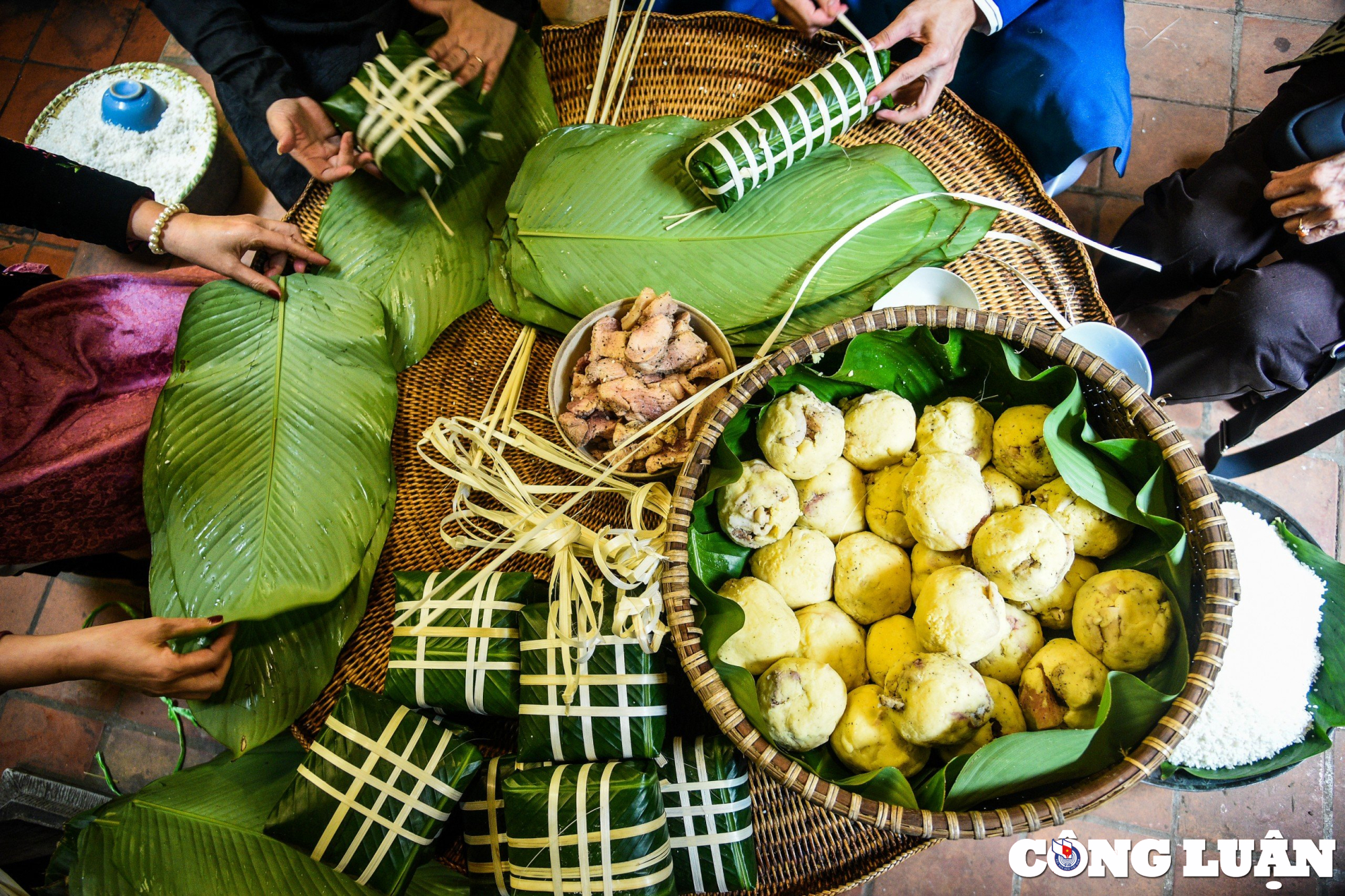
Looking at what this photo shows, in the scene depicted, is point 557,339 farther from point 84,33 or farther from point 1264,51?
point 84,33

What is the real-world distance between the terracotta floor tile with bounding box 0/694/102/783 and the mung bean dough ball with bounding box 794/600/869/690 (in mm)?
2543

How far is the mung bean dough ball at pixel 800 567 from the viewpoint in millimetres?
Result: 1177

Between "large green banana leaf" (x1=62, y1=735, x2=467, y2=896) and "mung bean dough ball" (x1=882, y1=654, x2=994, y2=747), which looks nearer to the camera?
"mung bean dough ball" (x1=882, y1=654, x2=994, y2=747)

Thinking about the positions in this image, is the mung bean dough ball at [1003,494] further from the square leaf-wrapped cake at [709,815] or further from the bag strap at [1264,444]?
the bag strap at [1264,444]

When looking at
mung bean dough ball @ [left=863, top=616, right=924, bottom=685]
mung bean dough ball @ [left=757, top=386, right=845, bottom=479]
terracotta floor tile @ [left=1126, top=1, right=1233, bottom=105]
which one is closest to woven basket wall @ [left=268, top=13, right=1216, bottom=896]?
mung bean dough ball @ [left=863, top=616, right=924, bottom=685]

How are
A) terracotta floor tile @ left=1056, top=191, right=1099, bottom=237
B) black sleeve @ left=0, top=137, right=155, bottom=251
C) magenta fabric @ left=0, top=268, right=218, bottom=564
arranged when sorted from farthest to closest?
terracotta floor tile @ left=1056, top=191, right=1099, bottom=237, black sleeve @ left=0, top=137, right=155, bottom=251, magenta fabric @ left=0, top=268, right=218, bottom=564

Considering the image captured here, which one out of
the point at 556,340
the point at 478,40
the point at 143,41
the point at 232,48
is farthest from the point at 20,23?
the point at 556,340

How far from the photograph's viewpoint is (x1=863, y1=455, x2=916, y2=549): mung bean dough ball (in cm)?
121

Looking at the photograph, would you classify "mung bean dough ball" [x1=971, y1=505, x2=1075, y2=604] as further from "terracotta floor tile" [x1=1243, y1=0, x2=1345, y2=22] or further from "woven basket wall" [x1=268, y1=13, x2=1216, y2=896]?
"terracotta floor tile" [x1=1243, y1=0, x2=1345, y2=22]

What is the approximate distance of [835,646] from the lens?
117cm

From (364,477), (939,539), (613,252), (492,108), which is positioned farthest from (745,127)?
(364,477)

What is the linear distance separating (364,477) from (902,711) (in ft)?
3.71

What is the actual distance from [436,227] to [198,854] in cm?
136

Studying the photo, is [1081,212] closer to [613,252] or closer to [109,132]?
[613,252]
